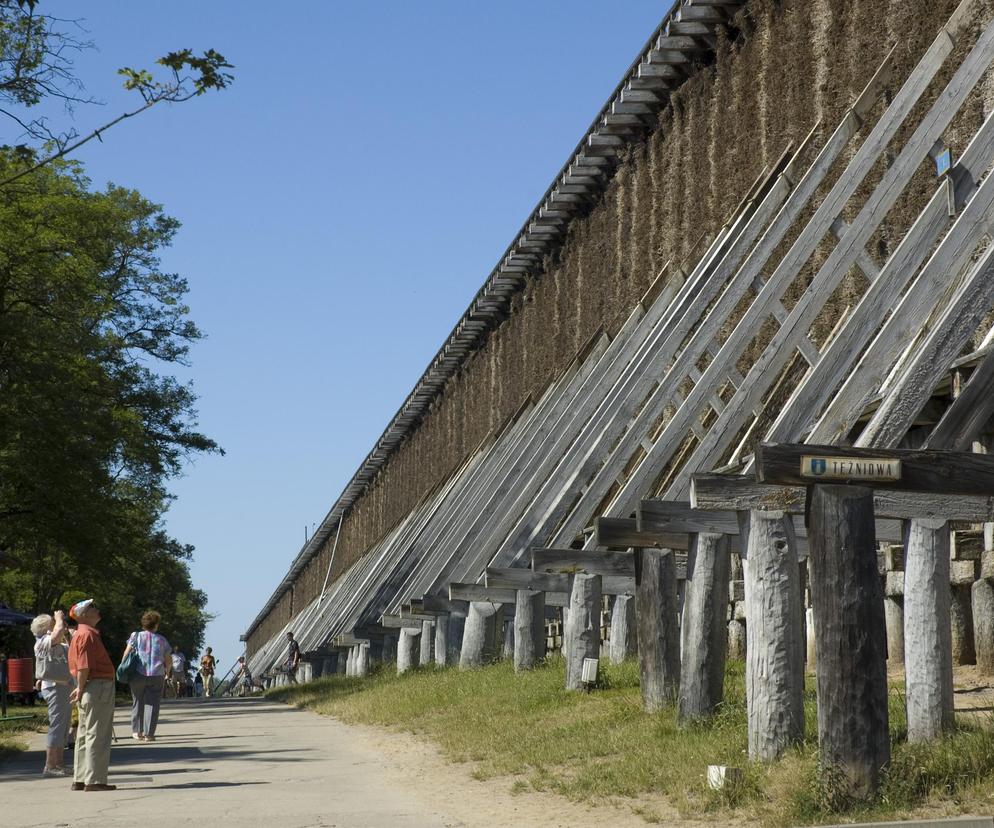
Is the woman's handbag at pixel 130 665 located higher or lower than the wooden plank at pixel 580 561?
lower

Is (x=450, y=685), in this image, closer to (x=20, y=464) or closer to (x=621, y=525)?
(x=621, y=525)

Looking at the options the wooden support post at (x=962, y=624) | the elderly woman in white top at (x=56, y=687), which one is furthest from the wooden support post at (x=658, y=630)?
the elderly woman in white top at (x=56, y=687)

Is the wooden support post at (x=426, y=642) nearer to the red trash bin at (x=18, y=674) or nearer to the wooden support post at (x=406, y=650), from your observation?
the wooden support post at (x=406, y=650)

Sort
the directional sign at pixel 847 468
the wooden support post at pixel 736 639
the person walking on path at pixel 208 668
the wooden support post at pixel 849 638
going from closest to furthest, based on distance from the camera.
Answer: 1. the wooden support post at pixel 849 638
2. the directional sign at pixel 847 468
3. the wooden support post at pixel 736 639
4. the person walking on path at pixel 208 668

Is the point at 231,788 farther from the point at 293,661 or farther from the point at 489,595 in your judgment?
the point at 293,661

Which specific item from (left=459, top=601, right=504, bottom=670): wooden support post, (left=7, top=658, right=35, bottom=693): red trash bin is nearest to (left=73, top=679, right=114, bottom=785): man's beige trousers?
(left=459, top=601, right=504, bottom=670): wooden support post

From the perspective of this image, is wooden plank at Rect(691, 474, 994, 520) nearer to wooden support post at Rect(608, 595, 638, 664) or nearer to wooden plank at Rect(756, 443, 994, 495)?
wooden plank at Rect(756, 443, 994, 495)

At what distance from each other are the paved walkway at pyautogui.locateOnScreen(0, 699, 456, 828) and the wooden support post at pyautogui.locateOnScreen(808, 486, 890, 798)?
7.09ft

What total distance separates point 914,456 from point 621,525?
3.49m

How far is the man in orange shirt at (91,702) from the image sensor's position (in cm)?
1041

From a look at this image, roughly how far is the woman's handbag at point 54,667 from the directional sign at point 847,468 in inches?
271

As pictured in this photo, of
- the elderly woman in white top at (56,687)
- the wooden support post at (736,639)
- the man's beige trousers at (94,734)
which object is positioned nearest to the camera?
the man's beige trousers at (94,734)

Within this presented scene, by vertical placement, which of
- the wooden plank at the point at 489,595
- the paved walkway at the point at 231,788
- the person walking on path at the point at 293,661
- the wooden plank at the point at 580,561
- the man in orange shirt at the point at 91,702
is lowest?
the paved walkway at the point at 231,788

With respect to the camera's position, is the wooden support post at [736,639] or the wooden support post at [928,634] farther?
the wooden support post at [736,639]
